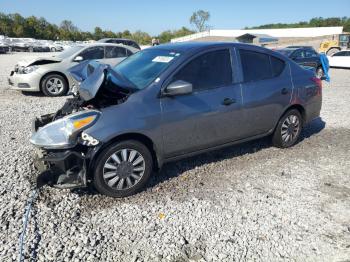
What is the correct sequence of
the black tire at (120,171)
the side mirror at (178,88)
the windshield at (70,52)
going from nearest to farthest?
the black tire at (120,171), the side mirror at (178,88), the windshield at (70,52)

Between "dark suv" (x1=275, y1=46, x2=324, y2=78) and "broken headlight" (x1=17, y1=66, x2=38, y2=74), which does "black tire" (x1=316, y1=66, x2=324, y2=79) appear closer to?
"dark suv" (x1=275, y1=46, x2=324, y2=78)

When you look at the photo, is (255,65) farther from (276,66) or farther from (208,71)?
(208,71)

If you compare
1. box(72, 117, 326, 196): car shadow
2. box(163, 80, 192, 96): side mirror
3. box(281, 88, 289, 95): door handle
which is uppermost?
box(163, 80, 192, 96): side mirror

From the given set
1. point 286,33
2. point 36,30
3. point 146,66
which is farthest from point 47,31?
point 146,66

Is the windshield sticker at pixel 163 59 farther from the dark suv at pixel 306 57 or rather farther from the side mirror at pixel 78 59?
the dark suv at pixel 306 57

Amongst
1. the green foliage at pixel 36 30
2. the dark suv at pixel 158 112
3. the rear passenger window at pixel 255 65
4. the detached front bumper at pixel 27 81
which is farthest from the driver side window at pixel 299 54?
the green foliage at pixel 36 30

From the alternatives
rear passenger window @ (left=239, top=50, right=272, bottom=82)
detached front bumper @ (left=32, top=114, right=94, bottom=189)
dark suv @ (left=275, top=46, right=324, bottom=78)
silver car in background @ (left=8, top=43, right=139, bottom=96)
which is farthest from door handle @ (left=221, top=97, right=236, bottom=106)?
dark suv @ (left=275, top=46, right=324, bottom=78)

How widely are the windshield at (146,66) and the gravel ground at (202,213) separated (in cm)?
130

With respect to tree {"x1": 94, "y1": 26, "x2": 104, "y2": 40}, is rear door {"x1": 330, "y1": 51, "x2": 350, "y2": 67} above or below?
below

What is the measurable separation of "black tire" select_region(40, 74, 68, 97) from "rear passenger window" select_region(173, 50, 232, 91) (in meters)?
6.46

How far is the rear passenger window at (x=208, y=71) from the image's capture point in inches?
163

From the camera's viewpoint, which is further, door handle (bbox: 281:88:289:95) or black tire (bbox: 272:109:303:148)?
black tire (bbox: 272:109:303:148)

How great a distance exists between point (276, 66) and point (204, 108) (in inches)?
65.2

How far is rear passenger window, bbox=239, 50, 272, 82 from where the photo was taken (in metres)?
4.69
